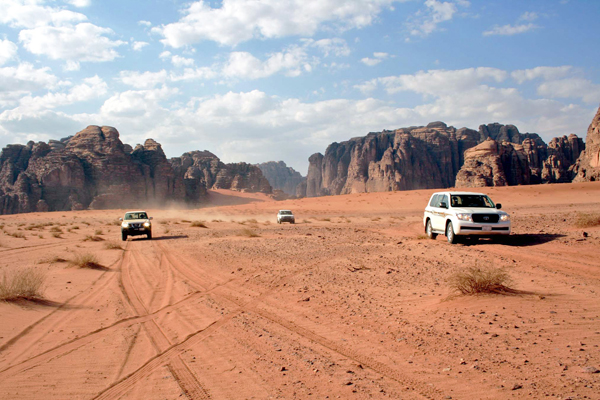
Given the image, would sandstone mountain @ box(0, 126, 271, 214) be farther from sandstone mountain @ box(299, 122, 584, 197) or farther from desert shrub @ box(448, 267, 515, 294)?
desert shrub @ box(448, 267, 515, 294)

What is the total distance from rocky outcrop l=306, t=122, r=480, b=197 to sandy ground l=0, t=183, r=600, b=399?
108 m

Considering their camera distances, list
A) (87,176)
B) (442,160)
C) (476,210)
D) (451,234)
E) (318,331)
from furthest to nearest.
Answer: (442,160) < (87,176) < (451,234) < (476,210) < (318,331)

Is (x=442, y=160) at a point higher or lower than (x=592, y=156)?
higher

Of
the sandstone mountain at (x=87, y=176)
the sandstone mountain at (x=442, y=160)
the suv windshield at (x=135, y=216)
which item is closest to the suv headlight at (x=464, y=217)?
the suv windshield at (x=135, y=216)

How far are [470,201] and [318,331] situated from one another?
10413 mm

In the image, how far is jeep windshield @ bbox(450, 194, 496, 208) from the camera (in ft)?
47.5

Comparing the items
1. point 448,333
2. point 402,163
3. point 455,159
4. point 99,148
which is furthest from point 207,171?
point 448,333

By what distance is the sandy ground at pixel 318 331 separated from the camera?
4.45 meters

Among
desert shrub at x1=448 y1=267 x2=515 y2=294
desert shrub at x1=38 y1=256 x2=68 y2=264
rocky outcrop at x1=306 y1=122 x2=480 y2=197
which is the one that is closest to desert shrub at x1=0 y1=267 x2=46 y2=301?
desert shrub at x1=38 y1=256 x2=68 y2=264

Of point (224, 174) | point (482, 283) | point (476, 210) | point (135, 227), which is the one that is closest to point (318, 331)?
point (482, 283)

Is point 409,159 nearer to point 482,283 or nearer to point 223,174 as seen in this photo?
point 223,174

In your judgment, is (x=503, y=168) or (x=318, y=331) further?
(x=503, y=168)

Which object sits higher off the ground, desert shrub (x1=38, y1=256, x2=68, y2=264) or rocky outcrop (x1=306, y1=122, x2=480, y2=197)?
rocky outcrop (x1=306, y1=122, x2=480, y2=197)

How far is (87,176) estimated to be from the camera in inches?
3273
